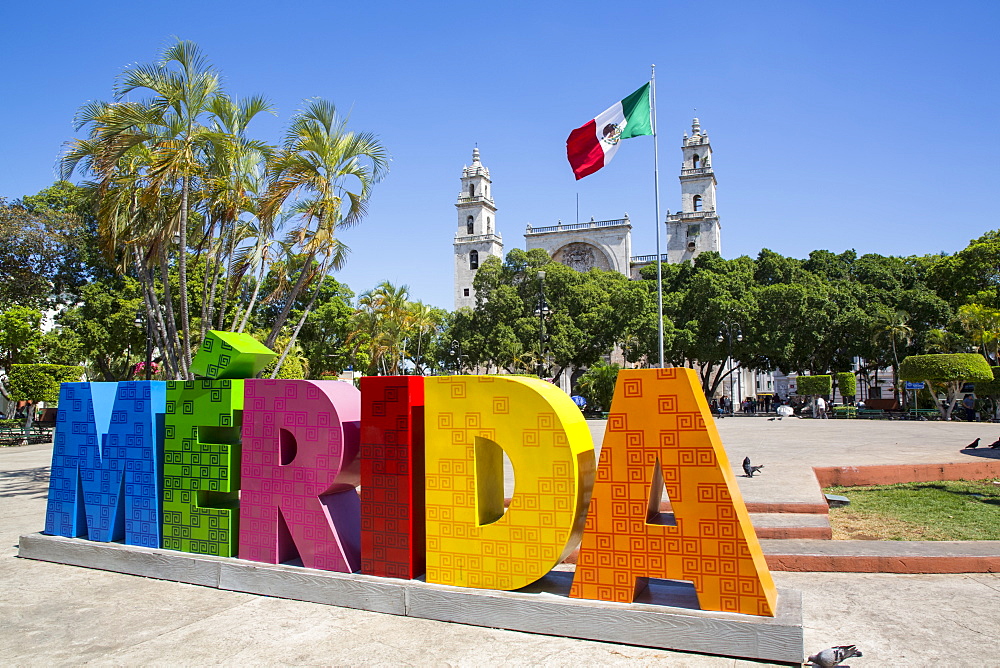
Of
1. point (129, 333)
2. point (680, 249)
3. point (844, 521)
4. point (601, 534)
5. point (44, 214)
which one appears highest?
point (680, 249)

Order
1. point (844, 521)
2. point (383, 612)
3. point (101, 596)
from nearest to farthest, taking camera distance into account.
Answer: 1. point (383, 612)
2. point (101, 596)
3. point (844, 521)

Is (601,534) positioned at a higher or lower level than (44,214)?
lower

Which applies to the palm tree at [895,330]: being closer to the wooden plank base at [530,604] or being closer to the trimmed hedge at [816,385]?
the trimmed hedge at [816,385]

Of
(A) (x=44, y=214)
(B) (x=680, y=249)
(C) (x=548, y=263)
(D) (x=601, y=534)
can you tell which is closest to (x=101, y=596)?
(D) (x=601, y=534)

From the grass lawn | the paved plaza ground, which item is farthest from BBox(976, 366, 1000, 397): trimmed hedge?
the paved plaza ground

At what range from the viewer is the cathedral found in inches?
2623

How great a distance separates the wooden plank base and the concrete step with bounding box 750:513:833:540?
8.66 feet

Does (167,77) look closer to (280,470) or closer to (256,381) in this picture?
(256,381)

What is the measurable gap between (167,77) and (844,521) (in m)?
11.0

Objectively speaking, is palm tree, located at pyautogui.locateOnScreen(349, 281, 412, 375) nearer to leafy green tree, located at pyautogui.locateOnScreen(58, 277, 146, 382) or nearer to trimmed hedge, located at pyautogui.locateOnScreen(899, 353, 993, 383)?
leafy green tree, located at pyautogui.locateOnScreen(58, 277, 146, 382)

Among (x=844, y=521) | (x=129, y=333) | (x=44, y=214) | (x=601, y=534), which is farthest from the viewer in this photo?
(x=129, y=333)

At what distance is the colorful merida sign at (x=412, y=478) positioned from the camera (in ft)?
15.4

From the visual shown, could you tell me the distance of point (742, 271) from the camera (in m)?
43.5

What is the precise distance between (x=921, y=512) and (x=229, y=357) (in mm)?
8818
